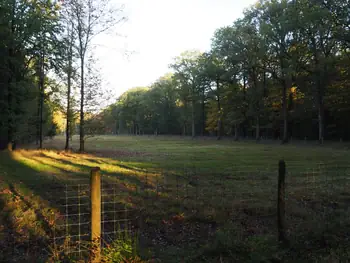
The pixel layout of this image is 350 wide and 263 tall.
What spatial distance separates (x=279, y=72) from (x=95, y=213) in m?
45.2

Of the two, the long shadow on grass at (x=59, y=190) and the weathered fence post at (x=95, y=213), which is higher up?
the weathered fence post at (x=95, y=213)

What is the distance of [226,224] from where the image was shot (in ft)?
23.0

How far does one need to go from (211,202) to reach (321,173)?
768 centimetres

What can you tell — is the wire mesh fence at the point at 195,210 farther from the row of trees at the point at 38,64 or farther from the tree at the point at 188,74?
the tree at the point at 188,74

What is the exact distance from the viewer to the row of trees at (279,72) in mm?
35866

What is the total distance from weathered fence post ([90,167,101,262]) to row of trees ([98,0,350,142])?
23336 millimetres

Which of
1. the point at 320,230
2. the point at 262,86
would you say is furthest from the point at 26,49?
the point at 262,86

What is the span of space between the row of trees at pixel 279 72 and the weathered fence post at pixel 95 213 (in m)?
23.3

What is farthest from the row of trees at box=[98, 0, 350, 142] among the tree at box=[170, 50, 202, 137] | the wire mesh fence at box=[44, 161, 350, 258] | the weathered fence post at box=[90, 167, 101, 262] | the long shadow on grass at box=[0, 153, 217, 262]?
the weathered fence post at box=[90, 167, 101, 262]

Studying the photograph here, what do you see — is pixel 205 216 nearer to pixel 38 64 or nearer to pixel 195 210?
pixel 195 210

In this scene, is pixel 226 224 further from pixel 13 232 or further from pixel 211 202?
pixel 13 232

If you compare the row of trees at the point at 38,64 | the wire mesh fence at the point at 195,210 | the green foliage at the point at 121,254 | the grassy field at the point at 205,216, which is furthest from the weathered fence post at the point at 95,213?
the row of trees at the point at 38,64

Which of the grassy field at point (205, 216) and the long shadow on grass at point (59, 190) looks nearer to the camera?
the grassy field at point (205, 216)

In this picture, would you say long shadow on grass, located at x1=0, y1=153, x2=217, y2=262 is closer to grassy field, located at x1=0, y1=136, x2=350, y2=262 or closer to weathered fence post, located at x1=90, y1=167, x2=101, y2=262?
grassy field, located at x1=0, y1=136, x2=350, y2=262
